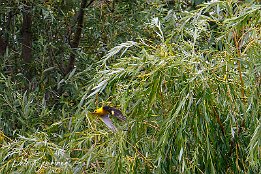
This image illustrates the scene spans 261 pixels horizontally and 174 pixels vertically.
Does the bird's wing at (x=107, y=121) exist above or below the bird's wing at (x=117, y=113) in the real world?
below

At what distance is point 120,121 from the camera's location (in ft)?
6.93

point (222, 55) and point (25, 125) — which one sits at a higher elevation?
point (222, 55)

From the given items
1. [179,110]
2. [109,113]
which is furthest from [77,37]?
[179,110]

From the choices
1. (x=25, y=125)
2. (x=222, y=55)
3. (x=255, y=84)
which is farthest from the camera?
(x=25, y=125)

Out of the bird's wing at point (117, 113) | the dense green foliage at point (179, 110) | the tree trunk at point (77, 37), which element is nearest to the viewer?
the dense green foliage at point (179, 110)

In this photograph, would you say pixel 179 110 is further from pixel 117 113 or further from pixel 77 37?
pixel 77 37

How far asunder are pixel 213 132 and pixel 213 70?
0.66 ft

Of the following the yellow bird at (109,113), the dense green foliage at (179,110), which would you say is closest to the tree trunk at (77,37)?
the dense green foliage at (179,110)

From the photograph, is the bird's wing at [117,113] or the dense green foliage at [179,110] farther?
the bird's wing at [117,113]

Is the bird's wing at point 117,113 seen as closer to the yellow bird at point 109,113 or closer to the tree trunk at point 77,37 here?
the yellow bird at point 109,113

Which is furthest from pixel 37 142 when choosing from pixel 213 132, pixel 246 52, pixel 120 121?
pixel 246 52

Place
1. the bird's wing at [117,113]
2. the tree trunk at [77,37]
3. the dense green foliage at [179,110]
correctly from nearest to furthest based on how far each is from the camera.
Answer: the dense green foliage at [179,110]
the bird's wing at [117,113]
the tree trunk at [77,37]

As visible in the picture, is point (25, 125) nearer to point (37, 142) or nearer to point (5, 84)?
point (5, 84)

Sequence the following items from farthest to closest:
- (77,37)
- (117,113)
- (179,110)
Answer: (77,37), (117,113), (179,110)
